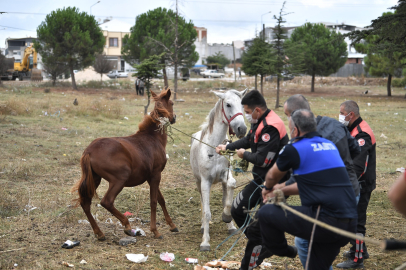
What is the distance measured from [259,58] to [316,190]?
88.2 ft

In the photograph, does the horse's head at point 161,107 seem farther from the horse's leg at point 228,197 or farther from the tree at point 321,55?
the tree at point 321,55

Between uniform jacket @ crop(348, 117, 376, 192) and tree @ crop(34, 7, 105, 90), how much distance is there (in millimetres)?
33373

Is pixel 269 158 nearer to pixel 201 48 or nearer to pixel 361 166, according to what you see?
pixel 361 166

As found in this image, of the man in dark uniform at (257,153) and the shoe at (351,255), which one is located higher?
the man in dark uniform at (257,153)

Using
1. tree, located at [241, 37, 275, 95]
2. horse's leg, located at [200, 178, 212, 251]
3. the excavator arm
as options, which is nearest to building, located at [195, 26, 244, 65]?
the excavator arm

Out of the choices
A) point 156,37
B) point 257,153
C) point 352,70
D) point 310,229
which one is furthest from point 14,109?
point 352,70

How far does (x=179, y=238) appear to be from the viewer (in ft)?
18.5

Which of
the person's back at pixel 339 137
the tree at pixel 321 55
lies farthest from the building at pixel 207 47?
the person's back at pixel 339 137

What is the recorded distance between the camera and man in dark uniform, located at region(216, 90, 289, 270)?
4.18 metres

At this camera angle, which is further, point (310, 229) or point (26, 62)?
point (26, 62)

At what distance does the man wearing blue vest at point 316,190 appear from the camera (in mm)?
3084

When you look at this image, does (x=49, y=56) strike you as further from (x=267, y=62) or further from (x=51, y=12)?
(x=267, y=62)

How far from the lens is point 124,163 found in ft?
16.6

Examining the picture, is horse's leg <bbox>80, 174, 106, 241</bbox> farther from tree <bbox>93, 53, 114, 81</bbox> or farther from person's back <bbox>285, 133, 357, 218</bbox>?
tree <bbox>93, 53, 114, 81</bbox>
